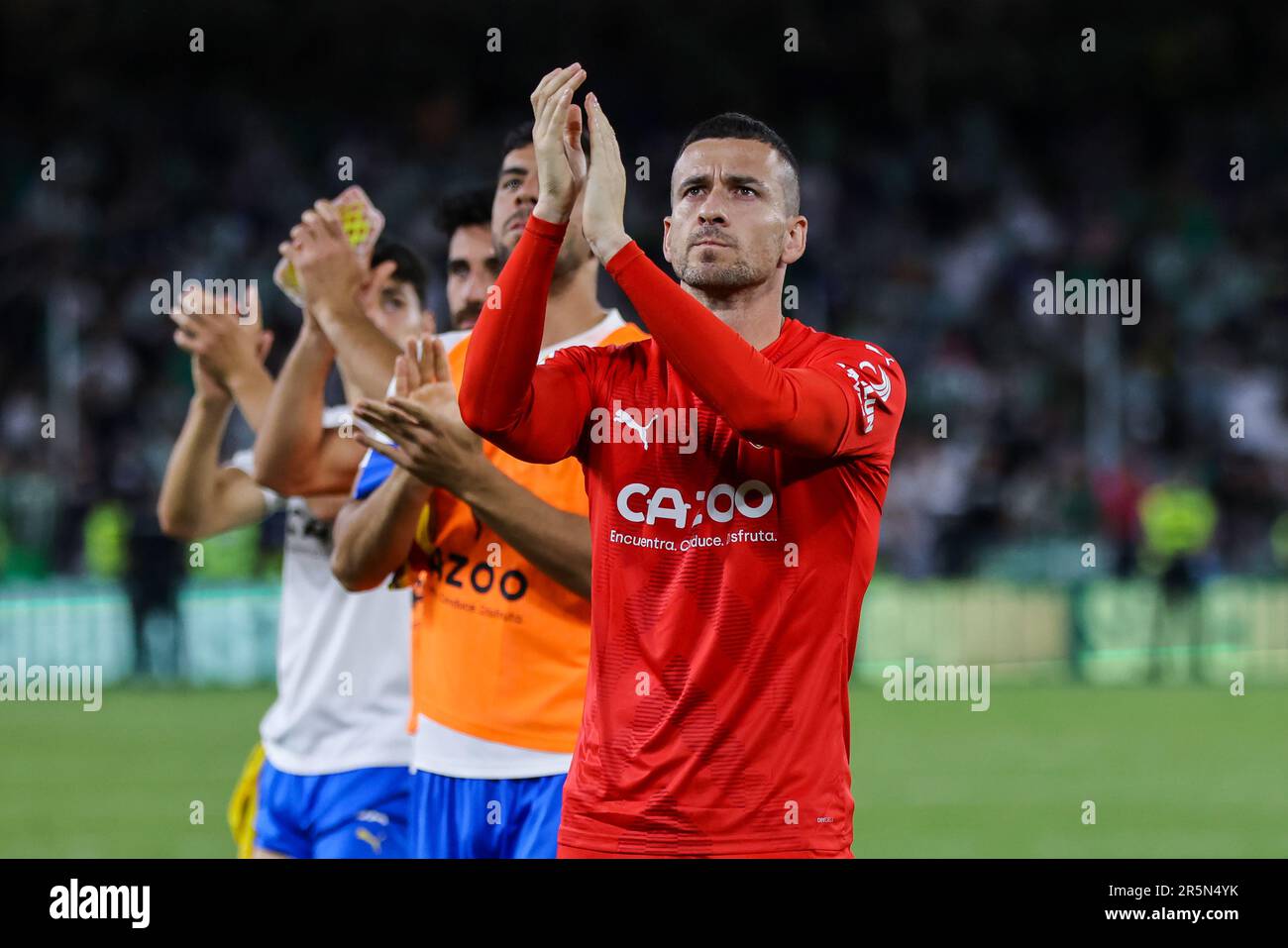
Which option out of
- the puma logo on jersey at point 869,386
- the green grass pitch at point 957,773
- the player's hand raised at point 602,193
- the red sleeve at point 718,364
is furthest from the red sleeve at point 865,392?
the green grass pitch at point 957,773

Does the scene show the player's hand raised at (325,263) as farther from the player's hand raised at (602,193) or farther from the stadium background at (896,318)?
the stadium background at (896,318)

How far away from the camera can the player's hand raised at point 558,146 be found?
3369mm

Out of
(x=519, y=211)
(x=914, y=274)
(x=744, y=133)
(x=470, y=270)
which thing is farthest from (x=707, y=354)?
(x=914, y=274)

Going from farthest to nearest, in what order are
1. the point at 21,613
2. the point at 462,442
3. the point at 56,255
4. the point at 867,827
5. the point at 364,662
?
the point at 56,255
the point at 21,613
the point at 867,827
the point at 364,662
the point at 462,442

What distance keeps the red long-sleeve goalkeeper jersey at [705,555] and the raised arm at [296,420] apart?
1.59 metres

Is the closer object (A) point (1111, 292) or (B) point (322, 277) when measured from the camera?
(B) point (322, 277)

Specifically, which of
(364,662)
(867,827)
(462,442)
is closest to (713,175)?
(462,442)

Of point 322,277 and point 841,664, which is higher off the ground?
point 322,277

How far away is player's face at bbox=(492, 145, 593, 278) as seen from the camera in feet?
14.6

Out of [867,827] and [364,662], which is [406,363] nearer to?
[364,662]

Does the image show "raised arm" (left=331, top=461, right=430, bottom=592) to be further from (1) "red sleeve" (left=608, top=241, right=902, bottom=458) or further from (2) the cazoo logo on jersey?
(1) "red sleeve" (left=608, top=241, right=902, bottom=458)

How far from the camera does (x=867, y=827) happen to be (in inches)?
377

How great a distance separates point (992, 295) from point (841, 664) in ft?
65.8

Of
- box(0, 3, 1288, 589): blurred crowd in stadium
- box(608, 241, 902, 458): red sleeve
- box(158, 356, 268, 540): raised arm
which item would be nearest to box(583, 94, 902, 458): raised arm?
box(608, 241, 902, 458): red sleeve
